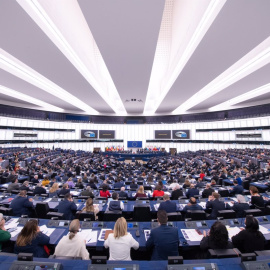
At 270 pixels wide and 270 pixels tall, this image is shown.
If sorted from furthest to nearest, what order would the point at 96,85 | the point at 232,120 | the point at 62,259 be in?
the point at 232,120
the point at 96,85
the point at 62,259

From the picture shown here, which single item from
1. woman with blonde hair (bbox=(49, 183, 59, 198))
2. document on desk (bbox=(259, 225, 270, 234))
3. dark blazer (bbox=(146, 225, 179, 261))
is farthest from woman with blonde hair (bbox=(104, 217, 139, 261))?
woman with blonde hair (bbox=(49, 183, 59, 198))

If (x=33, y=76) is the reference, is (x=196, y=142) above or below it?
below

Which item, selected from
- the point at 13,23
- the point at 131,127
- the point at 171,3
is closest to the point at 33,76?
the point at 13,23

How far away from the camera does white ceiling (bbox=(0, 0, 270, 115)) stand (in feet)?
22.2

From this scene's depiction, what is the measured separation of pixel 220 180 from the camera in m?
9.94

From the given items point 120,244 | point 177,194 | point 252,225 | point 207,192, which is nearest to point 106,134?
point 177,194

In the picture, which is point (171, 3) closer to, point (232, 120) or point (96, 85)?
point (96, 85)

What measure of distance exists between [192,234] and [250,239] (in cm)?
102

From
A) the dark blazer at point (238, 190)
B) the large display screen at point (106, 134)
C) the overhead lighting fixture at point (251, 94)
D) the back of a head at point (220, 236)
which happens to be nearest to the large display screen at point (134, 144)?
the large display screen at point (106, 134)

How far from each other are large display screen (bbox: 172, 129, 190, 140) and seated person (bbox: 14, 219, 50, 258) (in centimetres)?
3250

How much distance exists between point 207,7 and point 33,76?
571 inches

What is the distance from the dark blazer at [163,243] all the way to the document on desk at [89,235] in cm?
111

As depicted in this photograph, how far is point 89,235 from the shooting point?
3393 mm

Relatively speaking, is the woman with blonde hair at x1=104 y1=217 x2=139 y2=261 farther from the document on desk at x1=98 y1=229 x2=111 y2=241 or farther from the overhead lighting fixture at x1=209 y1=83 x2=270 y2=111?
the overhead lighting fixture at x1=209 y1=83 x2=270 y2=111
